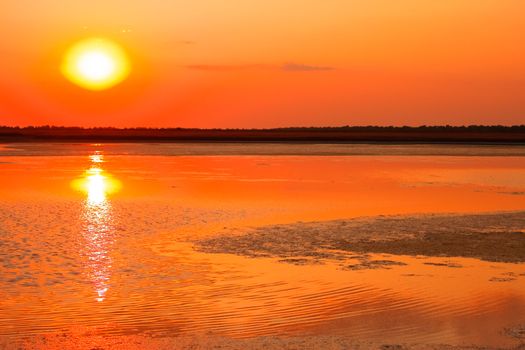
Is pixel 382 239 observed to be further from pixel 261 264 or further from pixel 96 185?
pixel 96 185

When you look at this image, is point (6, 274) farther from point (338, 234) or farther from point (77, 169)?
point (77, 169)

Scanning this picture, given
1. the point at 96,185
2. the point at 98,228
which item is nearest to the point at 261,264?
the point at 98,228

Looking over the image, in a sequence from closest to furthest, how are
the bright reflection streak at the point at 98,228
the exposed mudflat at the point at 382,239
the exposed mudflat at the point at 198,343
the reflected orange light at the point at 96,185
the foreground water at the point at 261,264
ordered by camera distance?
the exposed mudflat at the point at 198,343 < the foreground water at the point at 261,264 < the bright reflection streak at the point at 98,228 < the exposed mudflat at the point at 382,239 < the reflected orange light at the point at 96,185

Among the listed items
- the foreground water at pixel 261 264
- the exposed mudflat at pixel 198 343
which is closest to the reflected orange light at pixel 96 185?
the foreground water at pixel 261 264

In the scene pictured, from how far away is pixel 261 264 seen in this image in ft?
46.2

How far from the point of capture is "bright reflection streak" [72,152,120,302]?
12.8 m

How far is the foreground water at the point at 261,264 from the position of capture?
32.6 feet

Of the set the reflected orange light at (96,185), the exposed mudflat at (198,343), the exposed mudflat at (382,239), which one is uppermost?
the exposed mudflat at (198,343)

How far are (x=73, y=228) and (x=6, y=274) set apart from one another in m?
5.72

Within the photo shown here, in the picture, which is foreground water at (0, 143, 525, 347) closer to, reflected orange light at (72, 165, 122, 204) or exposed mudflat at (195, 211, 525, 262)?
exposed mudflat at (195, 211, 525, 262)

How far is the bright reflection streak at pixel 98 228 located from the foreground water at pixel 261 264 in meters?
0.05

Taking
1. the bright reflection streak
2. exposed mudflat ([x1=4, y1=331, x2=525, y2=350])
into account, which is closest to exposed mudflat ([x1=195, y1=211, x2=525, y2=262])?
the bright reflection streak

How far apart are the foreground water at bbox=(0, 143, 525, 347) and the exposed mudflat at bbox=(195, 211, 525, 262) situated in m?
0.05

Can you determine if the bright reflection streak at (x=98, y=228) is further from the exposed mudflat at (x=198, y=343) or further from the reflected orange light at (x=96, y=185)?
the exposed mudflat at (x=198, y=343)
